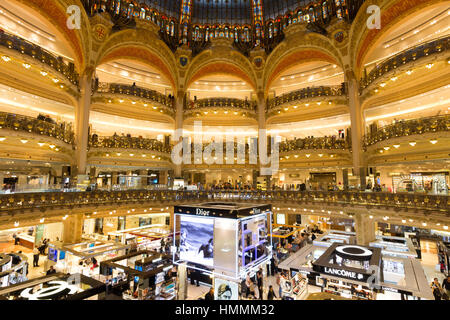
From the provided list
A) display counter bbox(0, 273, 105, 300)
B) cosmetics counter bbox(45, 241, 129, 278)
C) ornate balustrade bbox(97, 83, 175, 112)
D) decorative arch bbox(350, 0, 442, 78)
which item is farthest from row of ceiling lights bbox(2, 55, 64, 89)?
decorative arch bbox(350, 0, 442, 78)

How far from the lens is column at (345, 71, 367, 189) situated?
65.7 feet

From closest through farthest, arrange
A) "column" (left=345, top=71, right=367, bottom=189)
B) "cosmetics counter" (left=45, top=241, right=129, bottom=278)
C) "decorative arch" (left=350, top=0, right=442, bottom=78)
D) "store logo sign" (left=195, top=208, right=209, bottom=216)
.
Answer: "store logo sign" (left=195, top=208, right=209, bottom=216)
"cosmetics counter" (left=45, top=241, right=129, bottom=278)
"decorative arch" (left=350, top=0, right=442, bottom=78)
"column" (left=345, top=71, right=367, bottom=189)

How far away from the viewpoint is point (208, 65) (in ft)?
91.4

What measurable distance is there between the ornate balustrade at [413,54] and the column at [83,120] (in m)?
23.2

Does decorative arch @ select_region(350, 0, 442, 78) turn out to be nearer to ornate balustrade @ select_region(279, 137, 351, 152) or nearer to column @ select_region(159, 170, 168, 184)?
ornate balustrade @ select_region(279, 137, 351, 152)

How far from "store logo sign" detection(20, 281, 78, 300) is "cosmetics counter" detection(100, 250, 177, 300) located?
333cm

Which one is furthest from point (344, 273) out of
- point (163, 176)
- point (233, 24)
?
point (233, 24)

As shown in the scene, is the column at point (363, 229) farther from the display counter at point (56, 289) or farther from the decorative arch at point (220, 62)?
the decorative arch at point (220, 62)

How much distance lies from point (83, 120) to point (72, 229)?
870 cm

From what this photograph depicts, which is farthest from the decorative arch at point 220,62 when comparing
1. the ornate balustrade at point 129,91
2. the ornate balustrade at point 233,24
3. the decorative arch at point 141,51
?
the ornate balustrade at point 129,91

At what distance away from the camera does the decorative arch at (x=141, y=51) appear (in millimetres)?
21938

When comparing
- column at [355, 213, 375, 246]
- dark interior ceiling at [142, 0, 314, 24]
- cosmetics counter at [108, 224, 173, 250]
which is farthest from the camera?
dark interior ceiling at [142, 0, 314, 24]

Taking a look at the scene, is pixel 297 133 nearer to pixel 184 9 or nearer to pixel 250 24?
pixel 250 24
